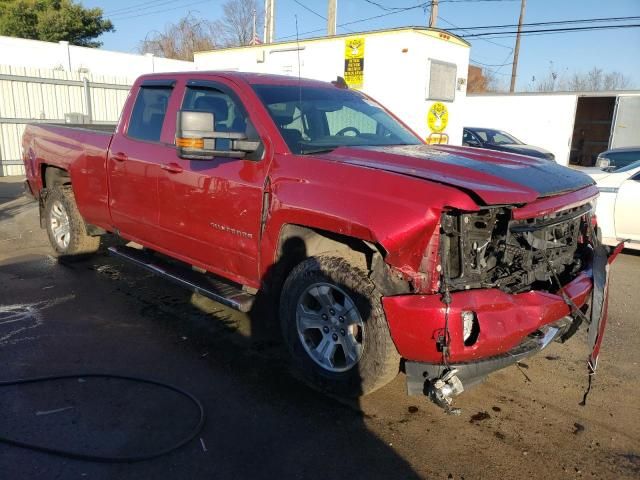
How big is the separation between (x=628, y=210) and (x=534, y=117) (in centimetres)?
1751

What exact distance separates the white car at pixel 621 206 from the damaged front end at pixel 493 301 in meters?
4.22

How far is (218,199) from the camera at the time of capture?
3926 mm

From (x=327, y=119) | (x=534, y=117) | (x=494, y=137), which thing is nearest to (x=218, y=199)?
(x=327, y=119)

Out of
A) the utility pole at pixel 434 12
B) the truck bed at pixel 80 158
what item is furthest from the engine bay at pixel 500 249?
the utility pole at pixel 434 12

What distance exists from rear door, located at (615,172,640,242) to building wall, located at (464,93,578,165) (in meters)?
15.2

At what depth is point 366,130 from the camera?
4438 millimetres

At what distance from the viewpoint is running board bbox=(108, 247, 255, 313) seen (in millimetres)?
3846

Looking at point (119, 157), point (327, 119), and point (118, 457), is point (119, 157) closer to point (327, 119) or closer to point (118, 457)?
point (327, 119)

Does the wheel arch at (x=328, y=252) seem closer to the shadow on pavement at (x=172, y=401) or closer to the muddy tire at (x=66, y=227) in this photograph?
the shadow on pavement at (x=172, y=401)

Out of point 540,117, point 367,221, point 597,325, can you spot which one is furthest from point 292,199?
point 540,117

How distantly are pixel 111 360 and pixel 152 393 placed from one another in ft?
2.08

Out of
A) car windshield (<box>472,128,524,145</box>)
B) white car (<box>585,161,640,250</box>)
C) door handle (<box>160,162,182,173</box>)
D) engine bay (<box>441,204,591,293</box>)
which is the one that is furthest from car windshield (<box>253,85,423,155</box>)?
car windshield (<box>472,128,524,145</box>)

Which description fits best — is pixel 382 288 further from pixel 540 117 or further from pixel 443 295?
pixel 540 117

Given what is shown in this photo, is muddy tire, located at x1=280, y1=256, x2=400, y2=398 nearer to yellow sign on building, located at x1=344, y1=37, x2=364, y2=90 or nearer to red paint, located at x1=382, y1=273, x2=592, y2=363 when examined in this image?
red paint, located at x1=382, y1=273, x2=592, y2=363
